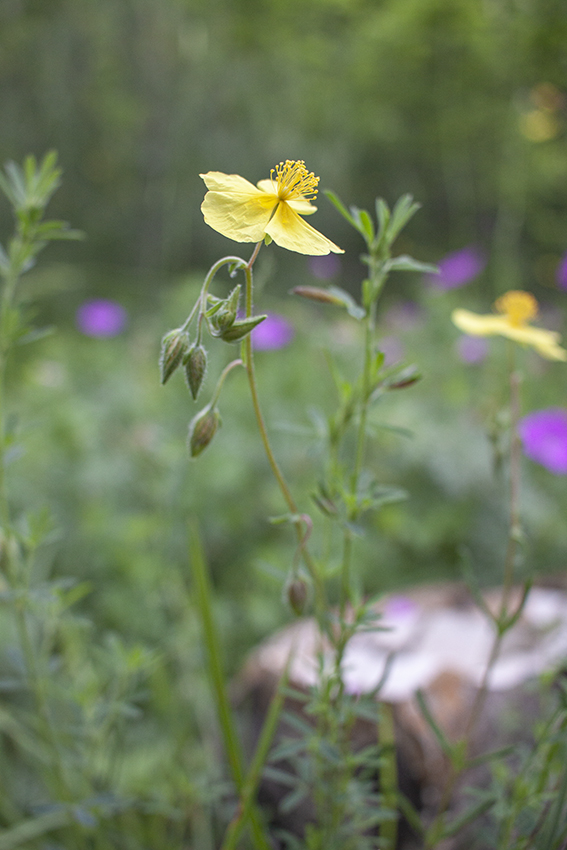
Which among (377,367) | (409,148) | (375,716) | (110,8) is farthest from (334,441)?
(409,148)

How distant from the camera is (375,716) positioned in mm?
813

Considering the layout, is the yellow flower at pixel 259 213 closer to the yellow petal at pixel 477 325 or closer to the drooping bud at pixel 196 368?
the drooping bud at pixel 196 368

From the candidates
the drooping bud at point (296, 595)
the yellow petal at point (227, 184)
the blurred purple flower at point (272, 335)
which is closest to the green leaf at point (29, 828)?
the drooping bud at point (296, 595)

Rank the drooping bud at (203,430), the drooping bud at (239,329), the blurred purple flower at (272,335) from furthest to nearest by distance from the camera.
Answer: the blurred purple flower at (272,335), the drooping bud at (203,430), the drooping bud at (239,329)

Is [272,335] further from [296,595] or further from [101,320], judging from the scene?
[296,595]

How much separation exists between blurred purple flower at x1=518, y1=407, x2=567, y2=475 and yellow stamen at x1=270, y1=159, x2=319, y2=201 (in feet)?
4.36

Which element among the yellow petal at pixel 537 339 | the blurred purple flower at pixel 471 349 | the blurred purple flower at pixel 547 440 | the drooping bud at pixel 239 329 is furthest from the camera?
the blurred purple flower at pixel 471 349

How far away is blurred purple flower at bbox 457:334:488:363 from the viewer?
2.81 metres

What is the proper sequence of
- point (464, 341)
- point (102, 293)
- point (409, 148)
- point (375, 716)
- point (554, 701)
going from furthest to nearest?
point (409, 148)
point (102, 293)
point (464, 341)
point (554, 701)
point (375, 716)

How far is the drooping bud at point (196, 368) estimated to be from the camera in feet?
2.01

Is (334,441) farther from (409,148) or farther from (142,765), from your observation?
(409,148)

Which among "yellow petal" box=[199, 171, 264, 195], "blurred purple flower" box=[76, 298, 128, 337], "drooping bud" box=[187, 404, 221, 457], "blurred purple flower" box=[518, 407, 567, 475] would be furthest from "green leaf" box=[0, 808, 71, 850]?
"blurred purple flower" box=[76, 298, 128, 337]

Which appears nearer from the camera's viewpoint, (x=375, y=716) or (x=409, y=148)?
(x=375, y=716)

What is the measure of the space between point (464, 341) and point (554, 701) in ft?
6.47
